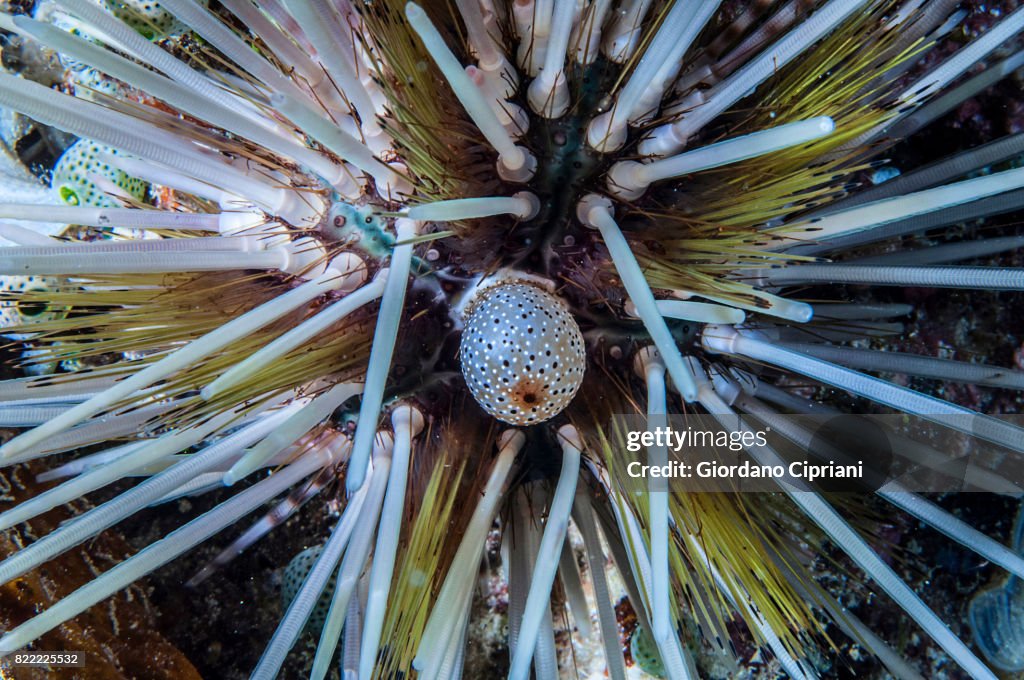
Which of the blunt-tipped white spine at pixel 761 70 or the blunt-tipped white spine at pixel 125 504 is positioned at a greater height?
the blunt-tipped white spine at pixel 761 70

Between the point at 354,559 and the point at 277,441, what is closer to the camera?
the point at 277,441

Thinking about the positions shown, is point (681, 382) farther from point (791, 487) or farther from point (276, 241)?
point (276, 241)

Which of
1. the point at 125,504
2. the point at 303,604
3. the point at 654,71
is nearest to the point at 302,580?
the point at 303,604

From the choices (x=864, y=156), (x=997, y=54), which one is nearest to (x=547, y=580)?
(x=864, y=156)

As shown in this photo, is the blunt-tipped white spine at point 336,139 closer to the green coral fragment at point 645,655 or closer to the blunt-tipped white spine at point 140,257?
the blunt-tipped white spine at point 140,257

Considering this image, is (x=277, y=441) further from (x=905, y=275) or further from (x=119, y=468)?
(x=905, y=275)

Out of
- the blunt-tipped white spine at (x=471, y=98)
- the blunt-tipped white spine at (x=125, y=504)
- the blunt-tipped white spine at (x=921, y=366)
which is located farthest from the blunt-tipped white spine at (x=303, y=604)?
the blunt-tipped white spine at (x=921, y=366)
